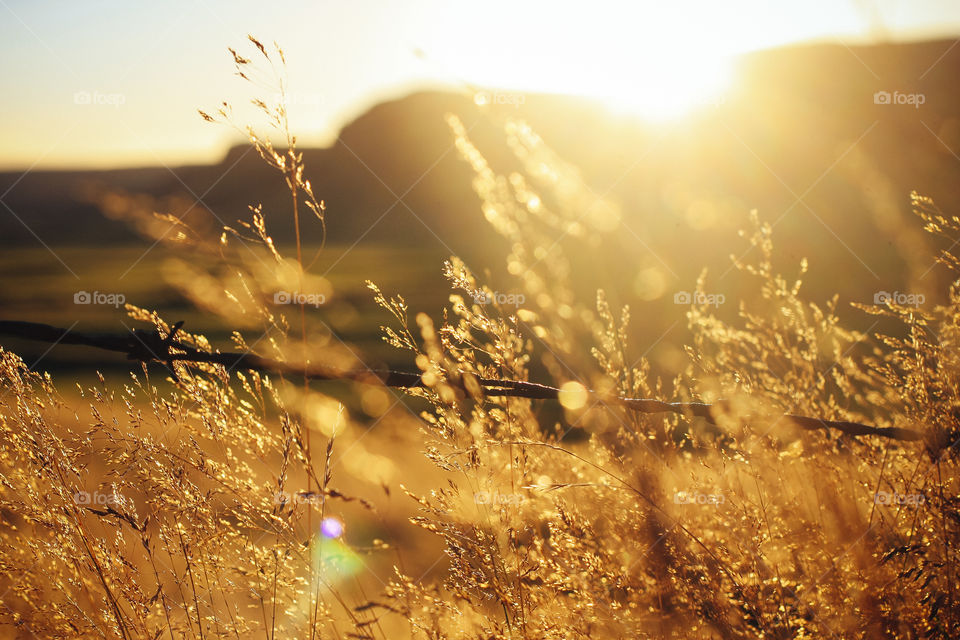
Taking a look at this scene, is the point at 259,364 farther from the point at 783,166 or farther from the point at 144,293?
the point at 144,293

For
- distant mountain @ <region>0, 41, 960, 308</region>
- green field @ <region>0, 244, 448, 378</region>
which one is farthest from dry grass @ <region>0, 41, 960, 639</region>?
distant mountain @ <region>0, 41, 960, 308</region>

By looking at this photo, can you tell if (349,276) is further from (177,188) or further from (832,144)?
(177,188)

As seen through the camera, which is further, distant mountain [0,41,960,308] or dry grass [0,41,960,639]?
distant mountain [0,41,960,308]

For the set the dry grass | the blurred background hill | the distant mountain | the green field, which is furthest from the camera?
the distant mountain

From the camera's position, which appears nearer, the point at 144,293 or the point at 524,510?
the point at 524,510

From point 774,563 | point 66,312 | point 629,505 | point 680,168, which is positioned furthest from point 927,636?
point 66,312

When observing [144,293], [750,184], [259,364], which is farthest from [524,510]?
[144,293]

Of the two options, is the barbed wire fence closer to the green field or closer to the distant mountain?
the green field

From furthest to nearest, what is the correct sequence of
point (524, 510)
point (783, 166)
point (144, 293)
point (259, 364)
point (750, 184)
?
point (144, 293) → point (783, 166) → point (750, 184) → point (524, 510) → point (259, 364)

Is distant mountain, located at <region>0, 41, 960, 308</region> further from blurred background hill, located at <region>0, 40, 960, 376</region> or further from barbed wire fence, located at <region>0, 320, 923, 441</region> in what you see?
barbed wire fence, located at <region>0, 320, 923, 441</region>

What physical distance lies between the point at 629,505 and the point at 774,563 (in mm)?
Result: 396

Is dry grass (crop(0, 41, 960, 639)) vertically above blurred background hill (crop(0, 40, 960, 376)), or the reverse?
blurred background hill (crop(0, 40, 960, 376))

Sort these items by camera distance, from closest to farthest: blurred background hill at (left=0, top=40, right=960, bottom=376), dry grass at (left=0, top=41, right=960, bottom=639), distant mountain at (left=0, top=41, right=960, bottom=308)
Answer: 1. dry grass at (left=0, top=41, right=960, bottom=639)
2. blurred background hill at (left=0, top=40, right=960, bottom=376)
3. distant mountain at (left=0, top=41, right=960, bottom=308)

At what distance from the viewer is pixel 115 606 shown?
1384mm
